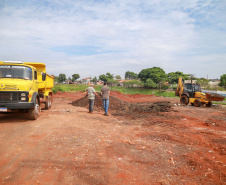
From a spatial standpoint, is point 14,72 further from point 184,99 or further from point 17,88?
point 184,99

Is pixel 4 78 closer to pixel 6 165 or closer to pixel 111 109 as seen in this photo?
pixel 6 165

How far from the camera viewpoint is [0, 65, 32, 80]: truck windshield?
7270mm

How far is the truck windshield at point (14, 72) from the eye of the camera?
7.27m

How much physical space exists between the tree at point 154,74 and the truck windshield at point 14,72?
5545cm

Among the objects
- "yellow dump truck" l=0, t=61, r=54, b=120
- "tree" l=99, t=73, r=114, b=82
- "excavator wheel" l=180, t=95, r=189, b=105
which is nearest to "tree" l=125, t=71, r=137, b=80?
"tree" l=99, t=73, r=114, b=82

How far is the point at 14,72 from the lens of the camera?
24.2 feet

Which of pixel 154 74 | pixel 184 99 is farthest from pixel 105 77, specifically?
pixel 184 99

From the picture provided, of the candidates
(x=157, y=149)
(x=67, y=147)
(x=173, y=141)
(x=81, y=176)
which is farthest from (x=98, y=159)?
(x=173, y=141)

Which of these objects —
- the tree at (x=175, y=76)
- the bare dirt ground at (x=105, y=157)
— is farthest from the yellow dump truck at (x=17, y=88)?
the tree at (x=175, y=76)

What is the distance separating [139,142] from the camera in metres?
5.36

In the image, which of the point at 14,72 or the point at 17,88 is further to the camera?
the point at 14,72

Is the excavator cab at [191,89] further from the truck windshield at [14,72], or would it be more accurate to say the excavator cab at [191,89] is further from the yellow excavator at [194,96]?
the truck windshield at [14,72]

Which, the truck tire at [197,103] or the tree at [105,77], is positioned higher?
the tree at [105,77]

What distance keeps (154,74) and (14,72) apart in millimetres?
57125
